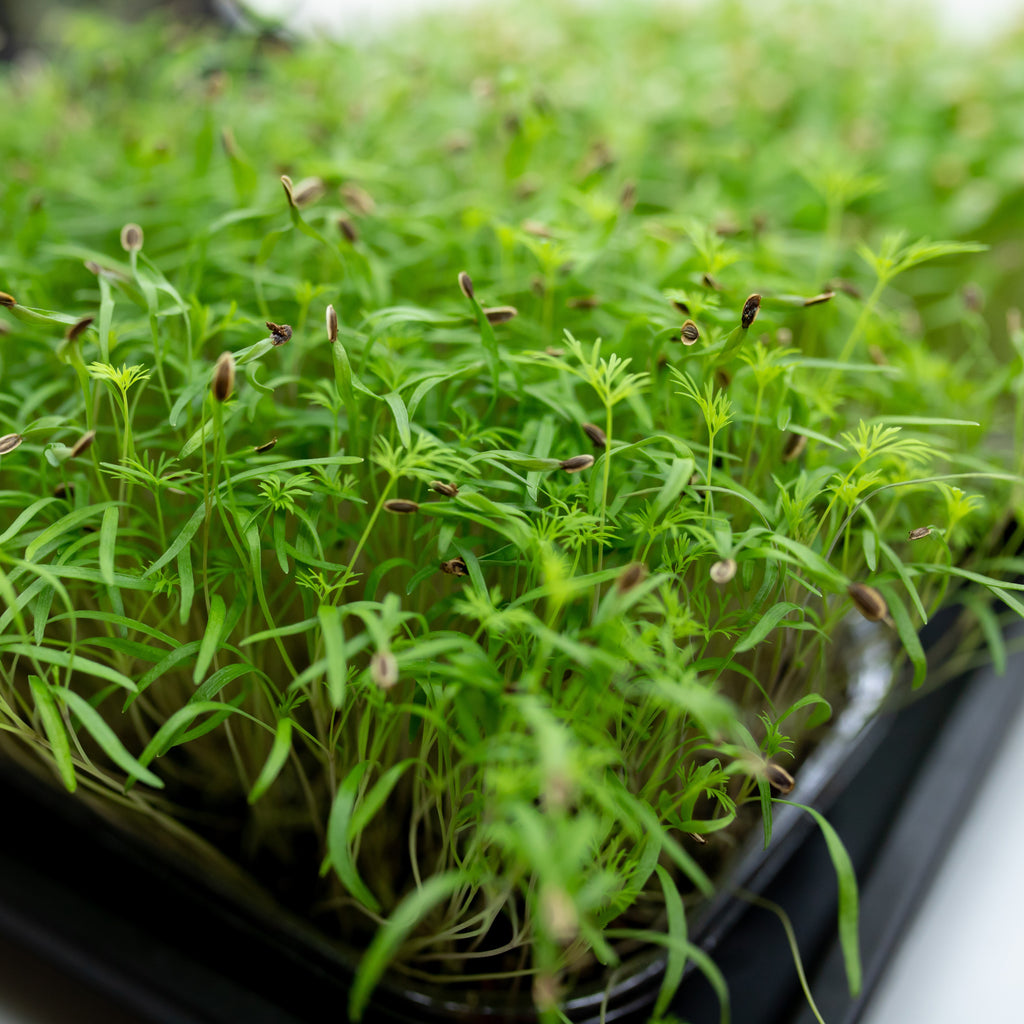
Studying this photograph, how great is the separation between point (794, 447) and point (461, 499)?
0.74 ft

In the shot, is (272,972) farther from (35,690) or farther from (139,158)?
(139,158)

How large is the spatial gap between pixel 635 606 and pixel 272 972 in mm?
326

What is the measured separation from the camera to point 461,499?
39 centimetres

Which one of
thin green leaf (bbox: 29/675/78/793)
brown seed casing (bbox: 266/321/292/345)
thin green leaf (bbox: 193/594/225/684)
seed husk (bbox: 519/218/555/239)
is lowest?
thin green leaf (bbox: 29/675/78/793)

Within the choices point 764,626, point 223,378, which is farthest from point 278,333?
point 764,626

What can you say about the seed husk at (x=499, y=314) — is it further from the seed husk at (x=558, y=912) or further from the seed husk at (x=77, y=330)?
the seed husk at (x=558, y=912)

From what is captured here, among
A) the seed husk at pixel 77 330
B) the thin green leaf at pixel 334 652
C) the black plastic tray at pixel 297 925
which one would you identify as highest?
the seed husk at pixel 77 330

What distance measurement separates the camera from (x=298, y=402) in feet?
2.02

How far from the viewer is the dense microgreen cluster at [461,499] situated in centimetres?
38

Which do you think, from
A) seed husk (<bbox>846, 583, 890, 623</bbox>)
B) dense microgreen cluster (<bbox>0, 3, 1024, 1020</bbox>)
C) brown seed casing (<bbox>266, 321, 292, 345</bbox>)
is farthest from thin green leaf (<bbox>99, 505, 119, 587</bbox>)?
seed husk (<bbox>846, 583, 890, 623</bbox>)

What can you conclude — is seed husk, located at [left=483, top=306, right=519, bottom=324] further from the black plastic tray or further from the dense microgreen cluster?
the black plastic tray

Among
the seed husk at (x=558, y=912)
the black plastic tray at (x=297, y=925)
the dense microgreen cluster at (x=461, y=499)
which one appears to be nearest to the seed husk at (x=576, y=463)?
the dense microgreen cluster at (x=461, y=499)

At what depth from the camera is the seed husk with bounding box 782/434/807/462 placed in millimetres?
499

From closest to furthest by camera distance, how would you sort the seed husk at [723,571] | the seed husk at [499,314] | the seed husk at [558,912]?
the seed husk at [558,912], the seed husk at [723,571], the seed husk at [499,314]
